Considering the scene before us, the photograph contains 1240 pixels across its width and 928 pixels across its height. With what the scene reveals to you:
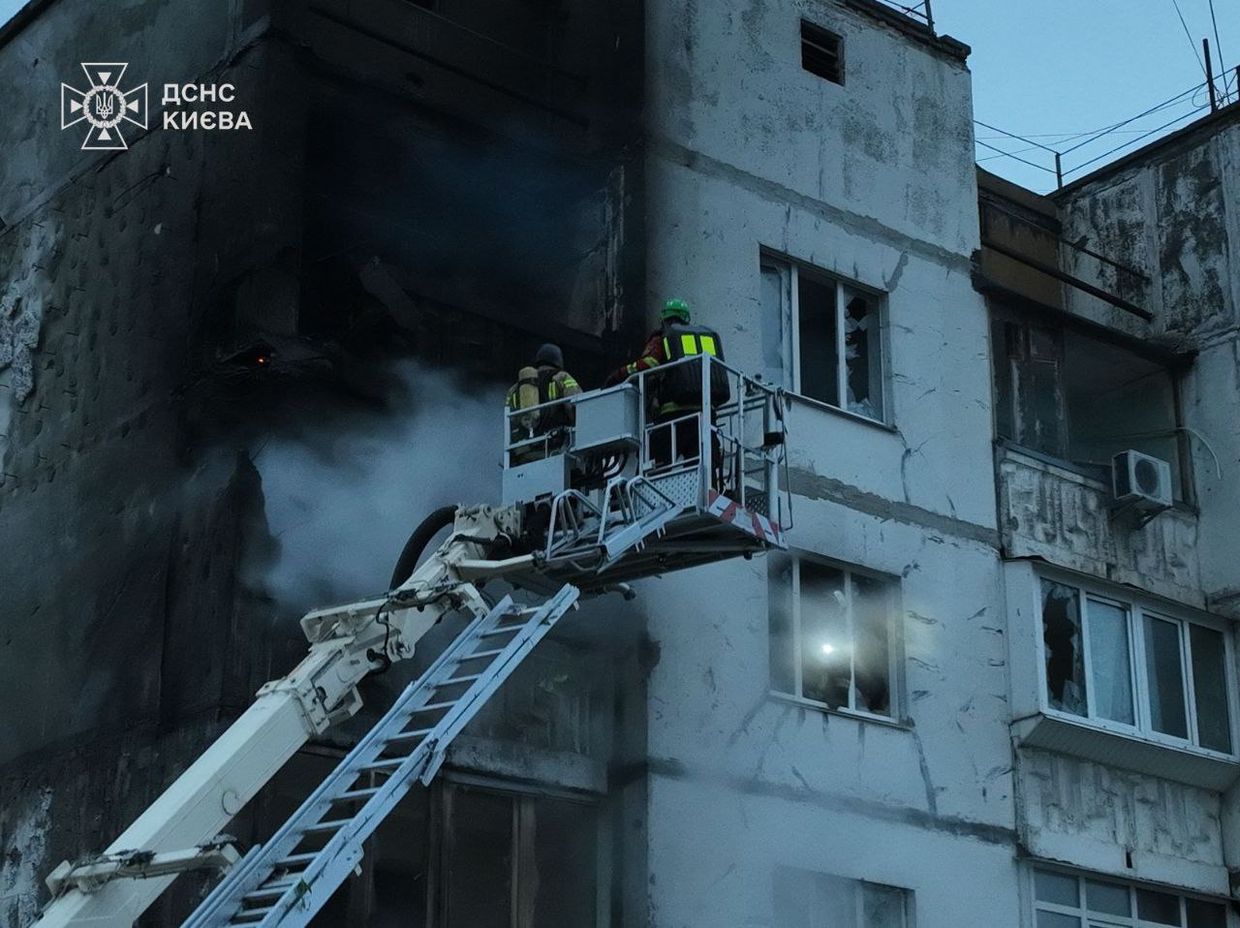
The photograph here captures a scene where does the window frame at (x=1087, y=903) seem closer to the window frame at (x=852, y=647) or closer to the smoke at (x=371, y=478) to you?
the window frame at (x=852, y=647)

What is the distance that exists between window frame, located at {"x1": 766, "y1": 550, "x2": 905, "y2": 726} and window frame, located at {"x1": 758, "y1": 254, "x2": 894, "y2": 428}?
150 centimetres

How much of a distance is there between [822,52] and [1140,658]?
6.98 metres

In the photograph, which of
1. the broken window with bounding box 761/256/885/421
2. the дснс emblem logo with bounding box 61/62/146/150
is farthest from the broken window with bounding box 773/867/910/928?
the дснс emblem logo with bounding box 61/62/146/150

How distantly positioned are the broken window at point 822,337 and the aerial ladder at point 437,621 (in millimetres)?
3367

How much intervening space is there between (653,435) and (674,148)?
16.8 feet

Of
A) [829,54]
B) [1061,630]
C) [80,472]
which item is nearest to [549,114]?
[829,54]

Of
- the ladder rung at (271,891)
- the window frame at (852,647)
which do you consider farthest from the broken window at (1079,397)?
the ladder rung at (271,891)

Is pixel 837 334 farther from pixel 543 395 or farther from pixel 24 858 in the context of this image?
pixel 24 858

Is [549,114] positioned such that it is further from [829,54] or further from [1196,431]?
[1196,431]

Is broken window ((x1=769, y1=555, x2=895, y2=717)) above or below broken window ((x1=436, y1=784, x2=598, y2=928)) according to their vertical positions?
above

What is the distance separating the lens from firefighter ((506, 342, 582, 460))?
14602 millimetres

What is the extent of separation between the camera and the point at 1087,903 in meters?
19.4

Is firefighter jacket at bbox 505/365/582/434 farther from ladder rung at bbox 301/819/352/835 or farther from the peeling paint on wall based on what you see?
the peeling paint on wall

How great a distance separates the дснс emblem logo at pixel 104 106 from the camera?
60.5 ft
